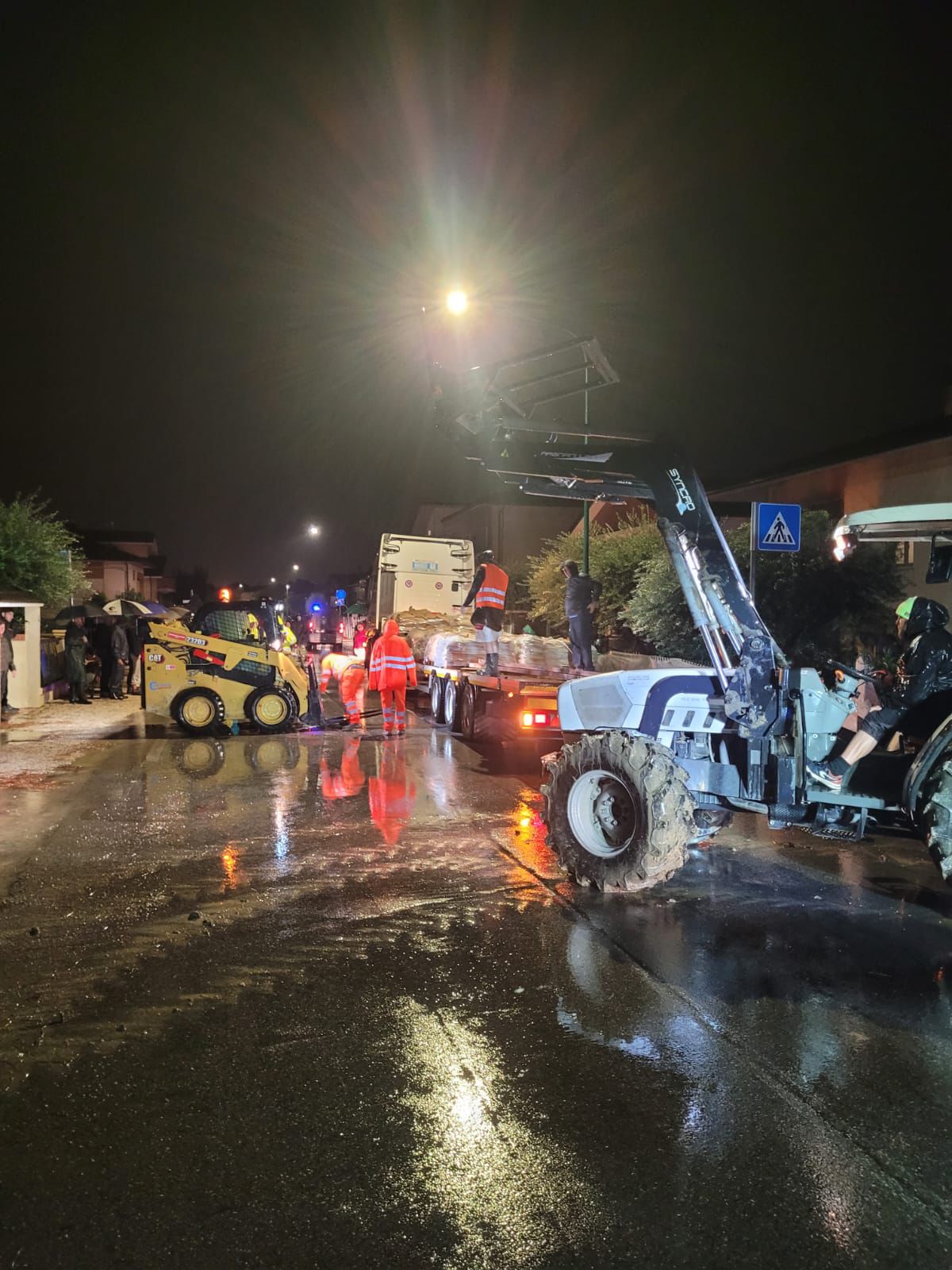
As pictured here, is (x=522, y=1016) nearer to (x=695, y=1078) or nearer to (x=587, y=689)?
(x=695, y=1078)

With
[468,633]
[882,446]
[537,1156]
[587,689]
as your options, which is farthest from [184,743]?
[882,446]

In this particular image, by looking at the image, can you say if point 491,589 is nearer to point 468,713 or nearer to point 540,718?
point 468,713

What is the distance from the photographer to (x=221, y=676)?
1522cm

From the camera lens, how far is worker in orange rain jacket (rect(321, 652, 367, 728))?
62.6 feet

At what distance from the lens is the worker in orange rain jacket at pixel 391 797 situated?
8.73 m

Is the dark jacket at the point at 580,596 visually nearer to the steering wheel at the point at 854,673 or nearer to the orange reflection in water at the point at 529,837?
the orange reflection in water at the point at 529,837

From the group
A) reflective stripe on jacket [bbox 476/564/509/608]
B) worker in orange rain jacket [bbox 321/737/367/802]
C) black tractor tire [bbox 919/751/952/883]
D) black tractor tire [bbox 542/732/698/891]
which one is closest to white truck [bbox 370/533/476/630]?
reflective stripe on jacket [bbox 476/564/509/608]

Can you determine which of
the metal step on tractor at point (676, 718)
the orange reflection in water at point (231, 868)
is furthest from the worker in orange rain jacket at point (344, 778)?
the metal step on tractor at point (676, 718)

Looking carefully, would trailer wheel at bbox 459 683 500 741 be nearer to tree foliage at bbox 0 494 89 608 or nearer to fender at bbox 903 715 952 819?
fender at bbox 903 715 952 819

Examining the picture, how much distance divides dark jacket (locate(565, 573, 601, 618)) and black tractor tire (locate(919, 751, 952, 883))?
8193 millimetres

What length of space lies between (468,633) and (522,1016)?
497 inches

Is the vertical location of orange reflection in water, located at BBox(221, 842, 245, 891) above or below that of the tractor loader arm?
below

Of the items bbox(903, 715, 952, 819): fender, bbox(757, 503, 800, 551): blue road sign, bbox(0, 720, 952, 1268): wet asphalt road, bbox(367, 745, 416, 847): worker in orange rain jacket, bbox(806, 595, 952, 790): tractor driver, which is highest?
bbox(757, 503, 800, 551): blue road sign

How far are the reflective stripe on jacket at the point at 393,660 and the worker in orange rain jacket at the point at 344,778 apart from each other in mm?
1750
